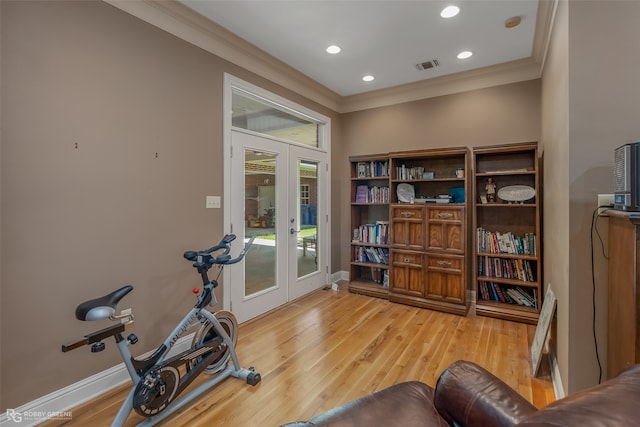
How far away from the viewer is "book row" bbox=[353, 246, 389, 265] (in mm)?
4273

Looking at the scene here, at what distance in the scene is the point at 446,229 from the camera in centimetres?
358

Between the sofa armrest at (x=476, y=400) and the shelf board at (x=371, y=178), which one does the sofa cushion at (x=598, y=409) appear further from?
the shelf board at (x=371, y=178)

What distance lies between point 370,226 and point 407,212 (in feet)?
2.28

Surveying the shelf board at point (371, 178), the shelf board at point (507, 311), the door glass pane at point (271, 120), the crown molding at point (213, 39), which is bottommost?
the shelf board at point (507, 311)

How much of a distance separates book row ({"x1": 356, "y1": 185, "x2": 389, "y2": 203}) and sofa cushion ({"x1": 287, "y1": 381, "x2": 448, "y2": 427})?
314 cm

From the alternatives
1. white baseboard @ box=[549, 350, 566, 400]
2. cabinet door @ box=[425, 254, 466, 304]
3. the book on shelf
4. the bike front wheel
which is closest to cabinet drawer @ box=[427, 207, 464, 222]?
cabinet door @ box=[425, 254, 466, 304]

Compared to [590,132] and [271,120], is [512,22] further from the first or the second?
[271,120]

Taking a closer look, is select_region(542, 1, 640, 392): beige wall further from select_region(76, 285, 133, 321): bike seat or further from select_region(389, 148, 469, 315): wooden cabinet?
select_region(76, 285, 133, 321): bike seat

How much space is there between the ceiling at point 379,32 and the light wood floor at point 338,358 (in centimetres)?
298

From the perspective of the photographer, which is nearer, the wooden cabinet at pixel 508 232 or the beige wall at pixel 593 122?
the beige wall at pixel 593 122


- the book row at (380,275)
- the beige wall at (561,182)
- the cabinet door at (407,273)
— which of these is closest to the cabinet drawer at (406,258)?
the cabinet door at (407,273)

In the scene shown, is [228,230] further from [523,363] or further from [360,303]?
[523,363]

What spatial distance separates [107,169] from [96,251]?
1.92ft

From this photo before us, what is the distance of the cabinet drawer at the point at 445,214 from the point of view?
3.49 meters
